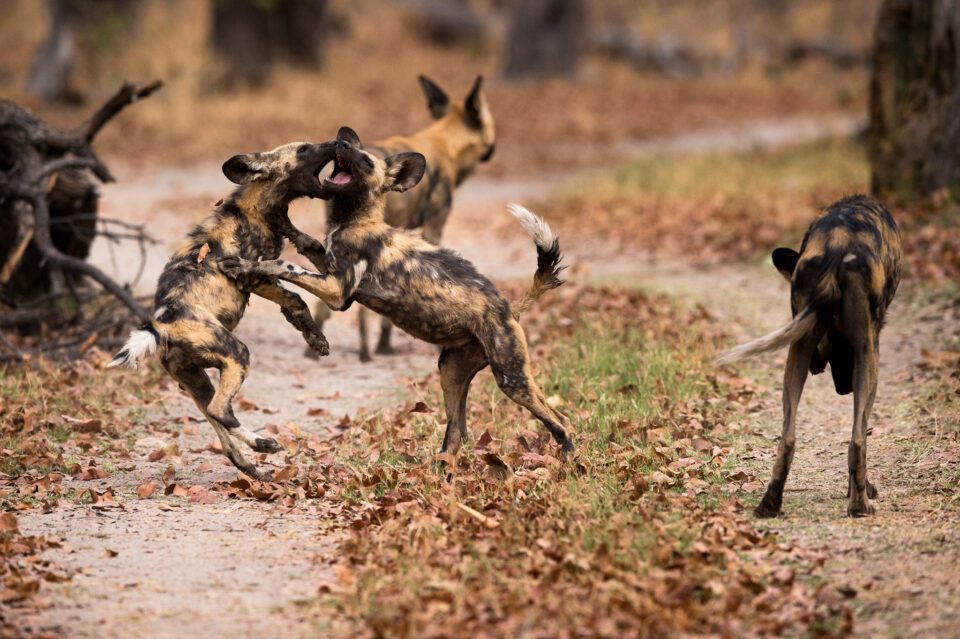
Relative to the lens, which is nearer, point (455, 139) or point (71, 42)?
point (455, 139)

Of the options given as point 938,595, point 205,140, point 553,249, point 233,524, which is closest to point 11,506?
point 233,524

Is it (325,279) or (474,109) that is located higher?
(474,109)

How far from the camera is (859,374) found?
16.1 ft

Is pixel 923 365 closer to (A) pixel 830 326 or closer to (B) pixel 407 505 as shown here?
(A) pixel 830 326

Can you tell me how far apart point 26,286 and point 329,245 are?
3.90 meters

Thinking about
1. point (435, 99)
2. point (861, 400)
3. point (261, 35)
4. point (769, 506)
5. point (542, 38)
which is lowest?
point (769, 506)

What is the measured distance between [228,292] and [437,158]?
123 inches

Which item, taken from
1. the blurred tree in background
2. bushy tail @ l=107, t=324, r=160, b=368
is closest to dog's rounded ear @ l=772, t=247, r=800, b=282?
bushy tail @ l=107, t=324, r=160, b=368

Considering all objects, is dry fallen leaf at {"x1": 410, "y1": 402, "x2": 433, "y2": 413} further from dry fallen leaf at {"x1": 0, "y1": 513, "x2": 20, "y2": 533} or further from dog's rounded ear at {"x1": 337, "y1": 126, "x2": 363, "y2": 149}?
dry fallen leaf at {"x1": 0, "y1": 513, "x2": 20, "y2": 533}

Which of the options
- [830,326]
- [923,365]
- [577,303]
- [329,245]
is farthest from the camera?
[577,303]

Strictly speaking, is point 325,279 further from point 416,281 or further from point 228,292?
point 228,292

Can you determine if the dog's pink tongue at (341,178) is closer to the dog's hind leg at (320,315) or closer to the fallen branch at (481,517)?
the fallen branch at (481,517)

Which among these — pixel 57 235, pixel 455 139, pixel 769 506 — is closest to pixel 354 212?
pixel 769 506

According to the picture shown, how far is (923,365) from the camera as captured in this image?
7160 millimetres
